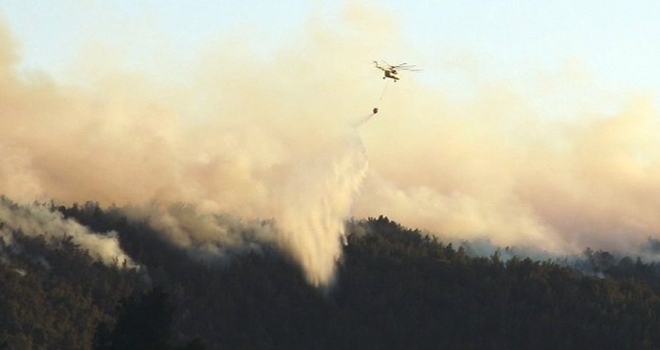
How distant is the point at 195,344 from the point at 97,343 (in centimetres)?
1402

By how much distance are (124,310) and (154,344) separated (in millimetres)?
7831

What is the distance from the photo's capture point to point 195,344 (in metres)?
187

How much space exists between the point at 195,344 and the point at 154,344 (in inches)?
336

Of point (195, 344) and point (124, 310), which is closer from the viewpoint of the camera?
point (195, 344)

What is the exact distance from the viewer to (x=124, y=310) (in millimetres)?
199625

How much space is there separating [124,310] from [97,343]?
643 cm

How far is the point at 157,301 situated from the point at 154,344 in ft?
23.9

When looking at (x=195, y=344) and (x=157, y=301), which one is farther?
(x=157, y=301)

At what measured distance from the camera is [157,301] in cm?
19962

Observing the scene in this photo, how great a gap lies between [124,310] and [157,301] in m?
3.99

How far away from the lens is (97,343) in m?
195

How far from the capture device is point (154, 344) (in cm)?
19388
